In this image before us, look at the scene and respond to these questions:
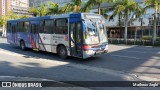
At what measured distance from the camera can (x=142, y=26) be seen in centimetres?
4231

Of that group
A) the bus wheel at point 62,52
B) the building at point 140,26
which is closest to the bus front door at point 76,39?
the bus wheel at point 62,52

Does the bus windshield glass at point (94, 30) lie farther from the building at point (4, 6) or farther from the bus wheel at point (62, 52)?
the building at point (4, 6)

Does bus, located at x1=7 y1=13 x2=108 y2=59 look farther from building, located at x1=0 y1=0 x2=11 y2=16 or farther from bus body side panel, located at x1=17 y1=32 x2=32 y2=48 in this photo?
building, located at x1=0 y1=0 x2=11 y2=16

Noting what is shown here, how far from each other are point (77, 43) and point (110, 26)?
36.6 m

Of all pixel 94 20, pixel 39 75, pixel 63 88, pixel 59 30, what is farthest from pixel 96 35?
pixel 63 88

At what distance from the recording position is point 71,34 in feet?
41.5

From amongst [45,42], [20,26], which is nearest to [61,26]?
[45,42]

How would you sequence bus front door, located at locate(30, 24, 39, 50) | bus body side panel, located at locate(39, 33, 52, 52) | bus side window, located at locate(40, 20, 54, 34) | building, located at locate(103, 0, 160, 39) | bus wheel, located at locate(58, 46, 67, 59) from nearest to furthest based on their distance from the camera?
bus wheel, located at locate(58, 46, 67, 59), bus side window, located at locate(40, 20, 54, 34), bus body side panel, located at locate(39, 33, 52, 52), bus front door, located at locate(30, 24, 39, 50), building, located at locate(103, 0, 160, 39)

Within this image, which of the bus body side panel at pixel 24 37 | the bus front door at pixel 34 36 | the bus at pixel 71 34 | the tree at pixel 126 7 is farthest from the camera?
the tree at pixel 126 7

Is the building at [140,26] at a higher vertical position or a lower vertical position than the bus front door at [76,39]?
higher

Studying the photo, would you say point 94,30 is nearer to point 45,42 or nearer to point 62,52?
point 62,52

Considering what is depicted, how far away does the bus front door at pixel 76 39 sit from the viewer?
39.8ft

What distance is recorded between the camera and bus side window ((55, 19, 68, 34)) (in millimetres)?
13137

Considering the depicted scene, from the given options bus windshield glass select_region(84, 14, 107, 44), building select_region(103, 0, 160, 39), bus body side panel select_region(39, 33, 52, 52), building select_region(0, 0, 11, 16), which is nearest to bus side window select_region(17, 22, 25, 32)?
bus body side panel select_region(39, 33, 52, 52)
